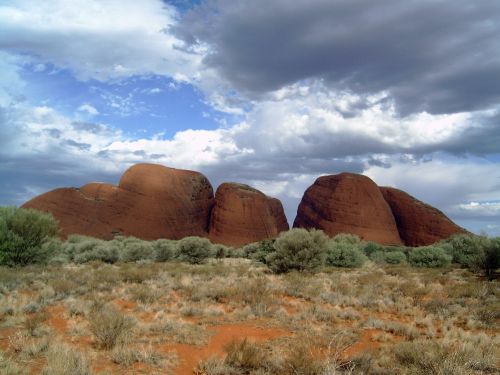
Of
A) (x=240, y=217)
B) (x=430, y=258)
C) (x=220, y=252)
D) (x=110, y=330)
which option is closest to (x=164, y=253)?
(x=220, y=252)

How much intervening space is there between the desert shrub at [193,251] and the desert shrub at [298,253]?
29.8 ft

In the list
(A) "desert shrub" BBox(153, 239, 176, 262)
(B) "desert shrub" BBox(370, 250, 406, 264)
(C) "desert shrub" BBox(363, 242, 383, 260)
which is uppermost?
(A) "desert shrub" BBox(153, 239, 176, 262)

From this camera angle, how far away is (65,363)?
16.6 ft

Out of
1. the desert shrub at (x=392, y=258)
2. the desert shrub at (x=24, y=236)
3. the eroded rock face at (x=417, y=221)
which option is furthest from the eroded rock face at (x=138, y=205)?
the eroded rock face at (x=417, y=221)

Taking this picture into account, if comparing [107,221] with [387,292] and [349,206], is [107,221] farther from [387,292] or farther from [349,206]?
[387,292]

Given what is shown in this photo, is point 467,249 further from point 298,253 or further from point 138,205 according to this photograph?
point 138,205

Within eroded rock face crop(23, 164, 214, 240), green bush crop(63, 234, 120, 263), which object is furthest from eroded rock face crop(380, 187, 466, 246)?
green bush crop(63, 234, 120, 263)

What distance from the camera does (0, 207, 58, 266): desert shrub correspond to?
→ 16.8 metres

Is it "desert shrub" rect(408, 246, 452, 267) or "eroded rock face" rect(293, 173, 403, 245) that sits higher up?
"eroded rock face" rect(293, 173, 403, 245)

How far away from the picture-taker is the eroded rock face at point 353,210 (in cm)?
4688

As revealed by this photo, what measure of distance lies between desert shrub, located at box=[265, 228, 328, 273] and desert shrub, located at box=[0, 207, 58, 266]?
10388mm

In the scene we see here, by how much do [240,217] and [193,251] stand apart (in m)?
20.3

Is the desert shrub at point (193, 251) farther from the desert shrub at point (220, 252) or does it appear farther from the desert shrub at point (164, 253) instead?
the desert shrub at point (220, 252)

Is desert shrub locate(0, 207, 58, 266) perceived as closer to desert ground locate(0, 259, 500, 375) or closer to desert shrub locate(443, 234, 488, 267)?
desert ground locate(0, 259, 500, 375)
